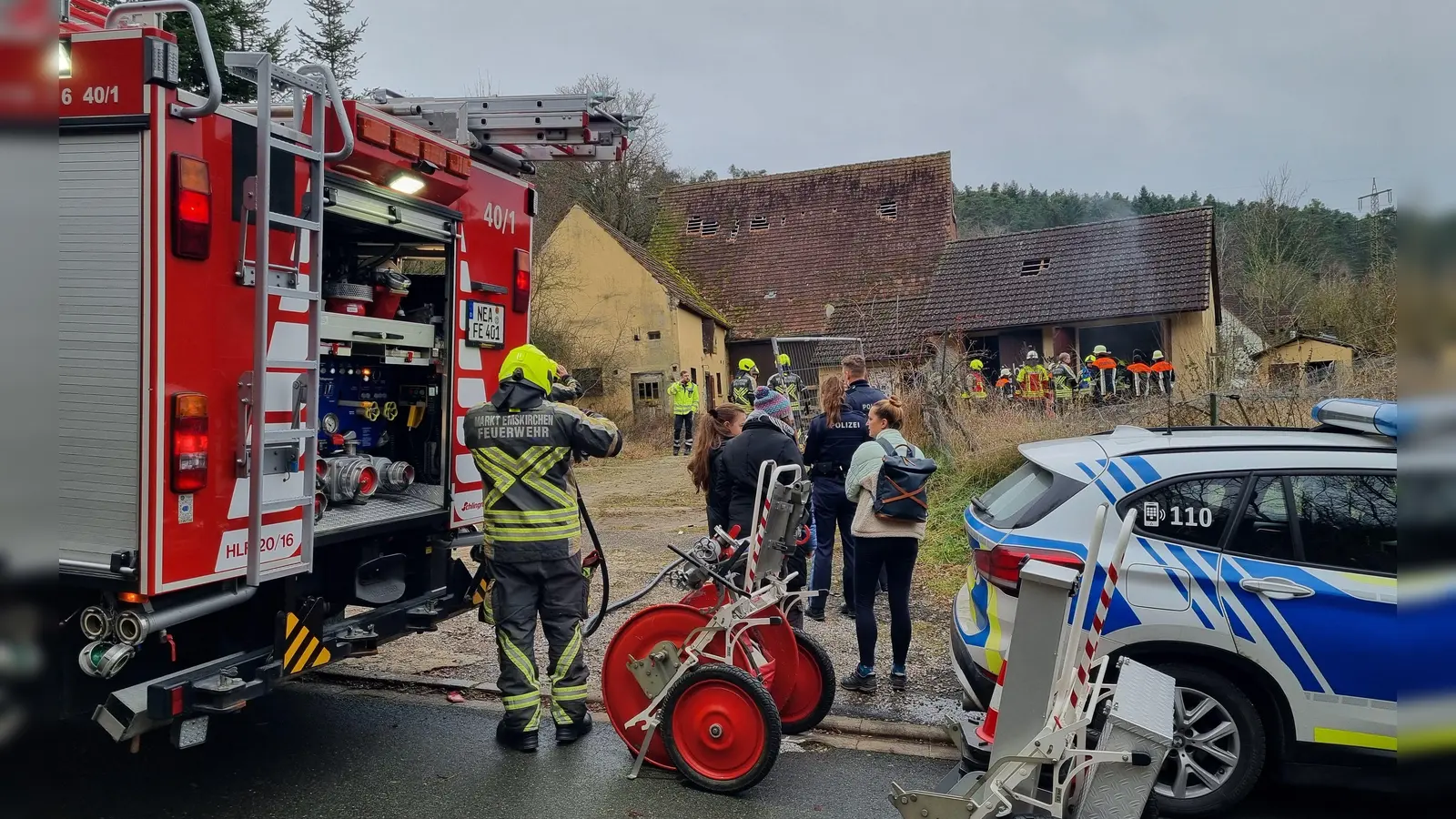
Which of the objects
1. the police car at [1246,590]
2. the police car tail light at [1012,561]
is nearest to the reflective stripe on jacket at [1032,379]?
the police car at [1246,590]

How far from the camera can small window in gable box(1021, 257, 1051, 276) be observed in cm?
2640

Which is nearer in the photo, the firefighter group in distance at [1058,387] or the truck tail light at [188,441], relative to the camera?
the truck tail light at [188,441]

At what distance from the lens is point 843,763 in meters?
5.07

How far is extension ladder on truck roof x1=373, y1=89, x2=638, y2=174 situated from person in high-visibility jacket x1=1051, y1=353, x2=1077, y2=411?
27.8 feet

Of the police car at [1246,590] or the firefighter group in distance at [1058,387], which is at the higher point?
the firefighter group in distance at [1058,387]

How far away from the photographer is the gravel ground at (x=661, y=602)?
5984mm

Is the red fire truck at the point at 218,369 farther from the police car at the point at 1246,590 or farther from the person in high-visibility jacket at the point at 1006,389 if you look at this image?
the person in high-visibility jacket at the point at 1006,389

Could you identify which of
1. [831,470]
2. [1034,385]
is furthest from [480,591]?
[1034,385]

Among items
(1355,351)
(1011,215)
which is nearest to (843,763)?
(1355,351)

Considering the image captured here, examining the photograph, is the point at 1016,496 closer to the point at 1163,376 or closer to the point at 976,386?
the point at 976,386

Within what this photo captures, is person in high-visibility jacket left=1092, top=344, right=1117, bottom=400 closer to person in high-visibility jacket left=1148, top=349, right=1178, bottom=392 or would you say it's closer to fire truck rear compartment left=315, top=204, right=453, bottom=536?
person in high-visibility jacket left=1148, top=349, right=1178, bottom=392

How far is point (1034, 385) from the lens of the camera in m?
16.1

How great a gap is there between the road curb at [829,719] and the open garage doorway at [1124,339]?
807 inches

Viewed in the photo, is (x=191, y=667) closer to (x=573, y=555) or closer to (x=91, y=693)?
(x=91, y=693)
